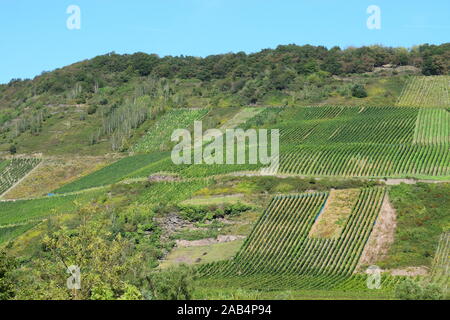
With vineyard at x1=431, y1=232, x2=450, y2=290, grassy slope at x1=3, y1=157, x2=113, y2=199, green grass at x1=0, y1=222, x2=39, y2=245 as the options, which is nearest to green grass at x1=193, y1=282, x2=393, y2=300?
vineyard at x1=431, y1=232, x2=450, y2=290

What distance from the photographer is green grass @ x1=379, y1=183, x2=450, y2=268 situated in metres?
57.0

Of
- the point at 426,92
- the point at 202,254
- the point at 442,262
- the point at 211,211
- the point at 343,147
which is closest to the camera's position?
the point at 442,262

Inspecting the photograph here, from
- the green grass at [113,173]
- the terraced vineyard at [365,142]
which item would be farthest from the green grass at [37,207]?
the terraced vineyard at [365,142]

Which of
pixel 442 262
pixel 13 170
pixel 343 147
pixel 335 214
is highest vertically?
pixel 343 147

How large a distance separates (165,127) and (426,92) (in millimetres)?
37121

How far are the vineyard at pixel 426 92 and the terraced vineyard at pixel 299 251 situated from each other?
127 ft

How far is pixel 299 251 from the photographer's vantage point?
2381 inches

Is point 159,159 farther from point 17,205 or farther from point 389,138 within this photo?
point 389,138

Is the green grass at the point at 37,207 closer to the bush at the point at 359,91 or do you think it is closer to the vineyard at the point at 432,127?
the vineyard at the point at 432,127

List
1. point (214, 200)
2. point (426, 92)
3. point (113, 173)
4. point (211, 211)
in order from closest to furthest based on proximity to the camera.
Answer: point (211, 211) → point (214, 200) → point (113, 173) → point (426, 92)

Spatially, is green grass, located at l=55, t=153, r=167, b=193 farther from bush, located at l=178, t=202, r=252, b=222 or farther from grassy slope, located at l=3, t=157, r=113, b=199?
bush, located at l=178, t=202, r=252, b=222

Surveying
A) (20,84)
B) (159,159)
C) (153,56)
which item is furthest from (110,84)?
(159,159)

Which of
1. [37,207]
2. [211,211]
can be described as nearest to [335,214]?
[211,211]

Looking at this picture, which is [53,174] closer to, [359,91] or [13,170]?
[13,170]
